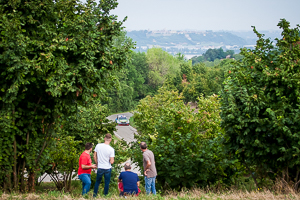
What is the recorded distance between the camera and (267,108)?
8.09 metres

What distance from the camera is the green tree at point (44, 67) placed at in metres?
7.28

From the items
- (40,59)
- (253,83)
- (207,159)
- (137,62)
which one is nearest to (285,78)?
(253,83)

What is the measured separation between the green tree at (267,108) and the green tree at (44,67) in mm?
3210

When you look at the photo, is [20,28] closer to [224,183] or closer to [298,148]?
[298,148]

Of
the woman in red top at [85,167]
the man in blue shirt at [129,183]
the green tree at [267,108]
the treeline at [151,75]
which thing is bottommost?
the man in blue shirt at [129,183]

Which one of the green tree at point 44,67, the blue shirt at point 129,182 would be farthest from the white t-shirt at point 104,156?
the green tree at point 44,67

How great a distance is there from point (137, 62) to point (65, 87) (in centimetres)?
8095

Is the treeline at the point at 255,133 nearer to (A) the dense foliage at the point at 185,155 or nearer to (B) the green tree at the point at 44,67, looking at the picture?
(A) the dense foliage at the point at 185,155

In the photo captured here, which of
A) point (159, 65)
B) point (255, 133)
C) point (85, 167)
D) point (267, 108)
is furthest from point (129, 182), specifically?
point (159, 65)

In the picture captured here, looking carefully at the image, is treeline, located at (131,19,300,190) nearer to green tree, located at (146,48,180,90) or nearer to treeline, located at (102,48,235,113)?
treeline, located at (102,48,235,113)

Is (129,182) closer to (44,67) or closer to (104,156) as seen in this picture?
(104,156)

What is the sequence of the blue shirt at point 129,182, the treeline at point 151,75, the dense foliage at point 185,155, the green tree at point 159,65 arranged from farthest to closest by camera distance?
the green tree at point 159,65 < the treeline at point 151,75 < the dense foliage at point 185,155 < the blue shirt at point 129,182

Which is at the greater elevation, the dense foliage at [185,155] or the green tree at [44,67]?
the green tree at [44,67]

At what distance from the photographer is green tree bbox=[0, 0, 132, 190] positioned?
7.28 metres
